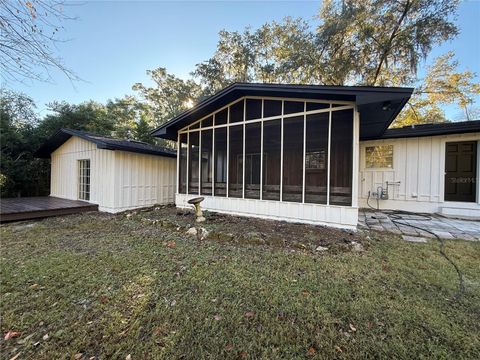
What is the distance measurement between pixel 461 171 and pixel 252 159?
6644 mm

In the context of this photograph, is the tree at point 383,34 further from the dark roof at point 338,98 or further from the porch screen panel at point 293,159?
the porch screen panel at point 293,159

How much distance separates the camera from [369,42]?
1045 cm

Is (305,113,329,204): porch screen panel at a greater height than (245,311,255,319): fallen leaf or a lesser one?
greater

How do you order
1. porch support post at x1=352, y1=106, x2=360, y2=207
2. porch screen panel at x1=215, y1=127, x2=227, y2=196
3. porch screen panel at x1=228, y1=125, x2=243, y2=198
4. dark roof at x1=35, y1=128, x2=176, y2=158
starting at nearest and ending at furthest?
1. porch support post at x1=352, y1=106, x2=360, y2=207
2. porch screen panel at x1=228, y1=125, x2=243, y2=198
3. porch screen panel at x1=215, y1=127, x2=227, y2=196
4. dark roof at x1=35, y1=128, x2=176, y2=158

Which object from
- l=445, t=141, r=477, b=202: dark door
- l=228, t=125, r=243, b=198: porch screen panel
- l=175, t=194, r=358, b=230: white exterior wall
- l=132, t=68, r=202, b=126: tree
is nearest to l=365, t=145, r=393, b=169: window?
l=445, t=141, r=477, b=202: dark door

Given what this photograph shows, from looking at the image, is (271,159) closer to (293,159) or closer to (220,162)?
(293,159)

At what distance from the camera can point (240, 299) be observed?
7.75 ft

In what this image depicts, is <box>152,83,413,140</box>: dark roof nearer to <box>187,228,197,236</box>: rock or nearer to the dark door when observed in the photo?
the dark door

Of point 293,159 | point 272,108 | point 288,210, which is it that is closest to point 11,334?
point 288,210

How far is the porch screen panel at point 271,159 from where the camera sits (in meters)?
5.72

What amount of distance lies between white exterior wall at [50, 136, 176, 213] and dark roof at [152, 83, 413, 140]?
1.63 m

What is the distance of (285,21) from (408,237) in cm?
1504

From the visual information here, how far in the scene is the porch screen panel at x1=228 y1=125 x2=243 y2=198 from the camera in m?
6.32

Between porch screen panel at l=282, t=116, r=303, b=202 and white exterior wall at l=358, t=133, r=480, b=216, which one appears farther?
white exterior wall at l=358, t=133, r=480, b=216
